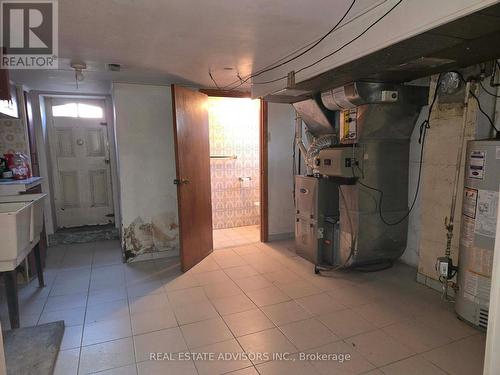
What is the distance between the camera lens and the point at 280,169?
4.26 m

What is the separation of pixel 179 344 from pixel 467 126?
2.70m

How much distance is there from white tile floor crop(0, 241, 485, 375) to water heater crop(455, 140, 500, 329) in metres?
0.20

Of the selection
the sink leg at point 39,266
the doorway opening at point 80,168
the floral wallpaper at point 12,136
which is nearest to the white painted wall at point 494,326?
the sink leg at point 39,266

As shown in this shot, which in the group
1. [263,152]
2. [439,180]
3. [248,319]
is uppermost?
[263,152]

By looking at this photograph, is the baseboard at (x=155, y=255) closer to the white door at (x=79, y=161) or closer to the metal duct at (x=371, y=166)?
the white door at (x=79, y=161)

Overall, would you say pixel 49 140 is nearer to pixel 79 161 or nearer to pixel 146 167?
pixel 79 161

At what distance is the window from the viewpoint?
430 cm

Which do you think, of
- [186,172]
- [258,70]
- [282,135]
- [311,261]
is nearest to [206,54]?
[258,70]

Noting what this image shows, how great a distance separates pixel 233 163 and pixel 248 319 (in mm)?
3001

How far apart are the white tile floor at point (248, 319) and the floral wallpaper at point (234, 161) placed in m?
1.67

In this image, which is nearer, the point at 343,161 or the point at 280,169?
the point at 343,161

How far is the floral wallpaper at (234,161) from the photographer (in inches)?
192

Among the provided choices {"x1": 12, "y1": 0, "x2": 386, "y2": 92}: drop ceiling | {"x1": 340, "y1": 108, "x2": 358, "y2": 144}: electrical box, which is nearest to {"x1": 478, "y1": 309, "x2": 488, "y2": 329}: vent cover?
{"x1": 340, "y1": 108, "x2": 358, "y2": 144}: electrical box

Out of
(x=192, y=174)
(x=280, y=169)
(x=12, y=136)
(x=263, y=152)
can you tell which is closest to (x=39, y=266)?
(x=192, y=174)
